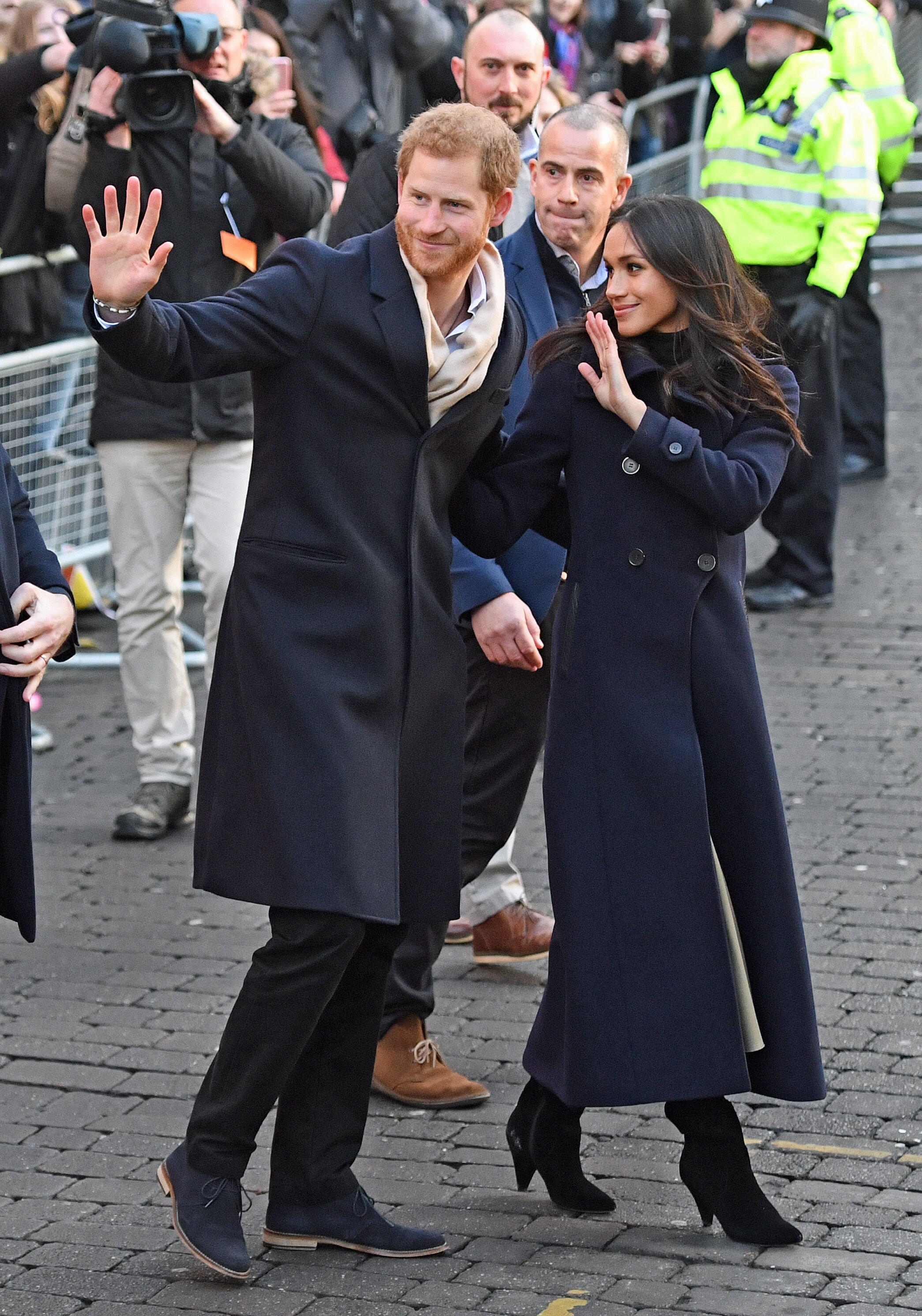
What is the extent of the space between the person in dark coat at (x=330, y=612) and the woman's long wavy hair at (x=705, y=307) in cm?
29

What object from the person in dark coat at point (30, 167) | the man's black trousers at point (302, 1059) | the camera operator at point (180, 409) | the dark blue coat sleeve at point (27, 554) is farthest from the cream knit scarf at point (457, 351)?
the person in dark coat at point (30, 167)

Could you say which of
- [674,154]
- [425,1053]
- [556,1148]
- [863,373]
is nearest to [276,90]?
[425,1053]

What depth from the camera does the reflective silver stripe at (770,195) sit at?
8820 mm

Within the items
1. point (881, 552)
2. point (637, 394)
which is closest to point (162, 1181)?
point (637, 394)

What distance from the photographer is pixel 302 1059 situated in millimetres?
3975

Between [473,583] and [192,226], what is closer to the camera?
[473,583]

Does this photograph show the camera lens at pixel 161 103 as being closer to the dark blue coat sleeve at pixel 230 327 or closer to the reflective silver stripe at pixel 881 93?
the dark blue coat sleeve at pixel 230 327

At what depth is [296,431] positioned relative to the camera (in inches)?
147

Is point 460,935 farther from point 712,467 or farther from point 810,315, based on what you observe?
point 810,315

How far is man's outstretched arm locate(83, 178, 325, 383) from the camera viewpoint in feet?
11.3

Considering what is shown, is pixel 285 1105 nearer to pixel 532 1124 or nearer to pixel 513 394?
pixel 532 1124

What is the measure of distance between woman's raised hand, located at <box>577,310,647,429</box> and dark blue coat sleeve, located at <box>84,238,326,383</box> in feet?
1.80

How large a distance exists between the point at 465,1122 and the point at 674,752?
47.0 inches

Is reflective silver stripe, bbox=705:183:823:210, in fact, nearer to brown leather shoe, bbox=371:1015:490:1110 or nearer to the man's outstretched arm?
brown leather shoe, bbox=371:1015:490:1110
